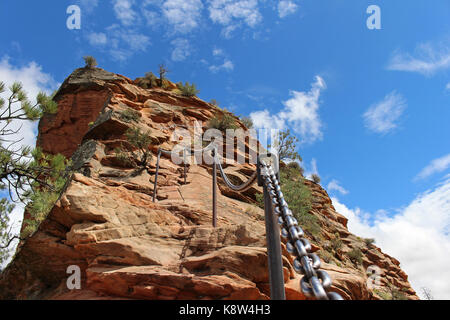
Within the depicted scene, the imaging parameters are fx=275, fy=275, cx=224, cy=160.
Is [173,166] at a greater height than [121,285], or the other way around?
[173,166]

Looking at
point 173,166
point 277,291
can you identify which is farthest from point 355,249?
point 277,291

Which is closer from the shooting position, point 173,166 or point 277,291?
point 277,291

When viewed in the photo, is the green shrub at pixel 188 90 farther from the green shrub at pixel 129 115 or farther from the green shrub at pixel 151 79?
the green shrub at pixel 129 115

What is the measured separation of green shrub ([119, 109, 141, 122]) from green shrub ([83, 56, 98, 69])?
28.1 feet

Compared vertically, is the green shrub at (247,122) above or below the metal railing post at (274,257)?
above

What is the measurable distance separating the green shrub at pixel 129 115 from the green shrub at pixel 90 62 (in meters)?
8.55

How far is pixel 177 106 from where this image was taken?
19234mm

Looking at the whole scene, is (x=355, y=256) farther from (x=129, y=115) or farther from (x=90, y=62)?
(x=90, y=62)

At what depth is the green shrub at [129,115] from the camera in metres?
15.0

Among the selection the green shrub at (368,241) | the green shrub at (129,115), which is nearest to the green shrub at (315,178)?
the green shrub at (368,241)

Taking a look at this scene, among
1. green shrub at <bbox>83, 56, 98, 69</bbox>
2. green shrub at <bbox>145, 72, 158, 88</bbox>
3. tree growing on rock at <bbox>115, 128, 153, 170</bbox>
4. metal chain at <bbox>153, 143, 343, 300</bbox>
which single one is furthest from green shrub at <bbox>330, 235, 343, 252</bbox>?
green shrub at <bbox>83, 56, 98, 69</bbox>

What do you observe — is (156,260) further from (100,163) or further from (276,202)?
(100,163)
